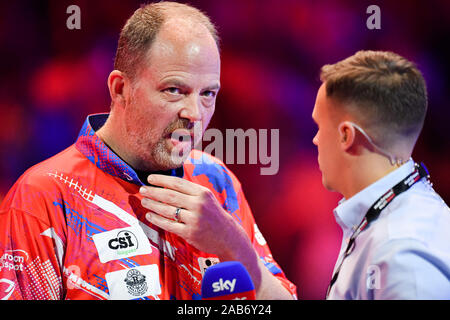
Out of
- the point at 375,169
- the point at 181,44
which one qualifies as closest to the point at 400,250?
the point at 375,169

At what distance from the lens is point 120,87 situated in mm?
1896

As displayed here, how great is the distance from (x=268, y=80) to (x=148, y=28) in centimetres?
131

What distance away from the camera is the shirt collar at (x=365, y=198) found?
5.00ft

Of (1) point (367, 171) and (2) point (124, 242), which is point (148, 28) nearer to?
(2) point (124, 242)

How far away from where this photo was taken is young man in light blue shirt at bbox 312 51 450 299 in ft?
4.52

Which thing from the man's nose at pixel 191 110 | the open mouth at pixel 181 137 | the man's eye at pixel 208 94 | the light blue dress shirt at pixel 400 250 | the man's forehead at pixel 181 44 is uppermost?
the man's forehead at pixel 181 44

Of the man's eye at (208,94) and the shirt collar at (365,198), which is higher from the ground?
the man's eye at (208,94)

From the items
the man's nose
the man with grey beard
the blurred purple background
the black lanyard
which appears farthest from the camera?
the blurred purple background

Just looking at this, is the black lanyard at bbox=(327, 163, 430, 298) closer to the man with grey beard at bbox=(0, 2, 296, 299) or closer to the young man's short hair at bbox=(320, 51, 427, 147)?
Answer: the young man's short hair at bbox=(320, 51, 427, 147)

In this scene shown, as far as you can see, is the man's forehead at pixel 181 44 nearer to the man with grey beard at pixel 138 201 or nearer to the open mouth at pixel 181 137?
the man with grey beard at pixel 138 201

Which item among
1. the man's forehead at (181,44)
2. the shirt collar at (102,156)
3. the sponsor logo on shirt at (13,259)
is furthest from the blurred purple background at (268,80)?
the sponsor logo on shirt at (13,259)

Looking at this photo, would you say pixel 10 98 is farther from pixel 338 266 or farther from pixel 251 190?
pixel 338 266

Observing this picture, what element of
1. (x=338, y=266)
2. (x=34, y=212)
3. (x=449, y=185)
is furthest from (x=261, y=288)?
(x=449, y=185)

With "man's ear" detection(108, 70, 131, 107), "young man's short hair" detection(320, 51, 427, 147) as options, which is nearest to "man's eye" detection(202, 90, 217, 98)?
"man's ear" detection(108, 70, 131, 107)
